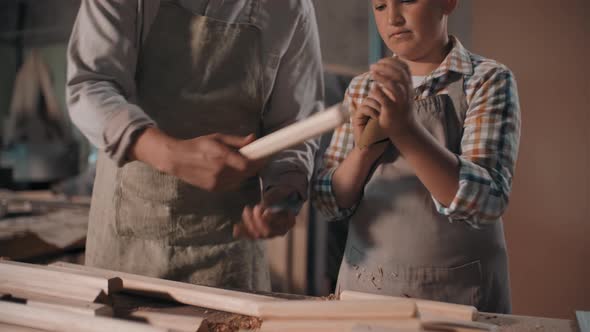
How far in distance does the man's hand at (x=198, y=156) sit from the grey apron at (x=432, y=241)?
0.68 feet

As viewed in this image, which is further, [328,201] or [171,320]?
[328,201]

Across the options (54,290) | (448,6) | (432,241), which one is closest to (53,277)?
(54,290)

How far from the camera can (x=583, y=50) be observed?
735 mm

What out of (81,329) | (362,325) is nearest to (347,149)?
(362,325)

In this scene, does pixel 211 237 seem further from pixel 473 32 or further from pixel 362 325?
pixel 473 32

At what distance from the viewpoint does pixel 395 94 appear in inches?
27.8

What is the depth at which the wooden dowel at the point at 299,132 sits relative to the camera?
0.64 m

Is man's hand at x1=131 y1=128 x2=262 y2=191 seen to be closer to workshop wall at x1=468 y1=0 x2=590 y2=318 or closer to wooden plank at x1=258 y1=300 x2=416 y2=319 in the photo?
wooden plank at x1=258 y1=300 x2=416 y2=319

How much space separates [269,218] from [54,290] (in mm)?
360

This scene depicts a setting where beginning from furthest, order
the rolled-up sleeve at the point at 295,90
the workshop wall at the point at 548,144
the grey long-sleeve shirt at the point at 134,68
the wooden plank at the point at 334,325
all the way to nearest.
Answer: the rolled-up sleeve at the point at 295,90
the grey long-sleeve shirt at the point at 134,68
the workshop wall at the point at 548,144
the wooden plank at the point at 334,325

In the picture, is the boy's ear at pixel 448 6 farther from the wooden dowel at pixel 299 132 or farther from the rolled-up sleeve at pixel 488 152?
the wooden dowel at pixel 299 132

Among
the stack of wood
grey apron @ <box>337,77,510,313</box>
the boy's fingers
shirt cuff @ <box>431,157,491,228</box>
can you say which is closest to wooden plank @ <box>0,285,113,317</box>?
the stack of wood

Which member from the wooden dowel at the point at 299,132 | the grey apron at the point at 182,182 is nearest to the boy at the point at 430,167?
the wooden dowel at the point at 299,132

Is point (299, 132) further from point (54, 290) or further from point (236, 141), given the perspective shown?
point (54, 290)
